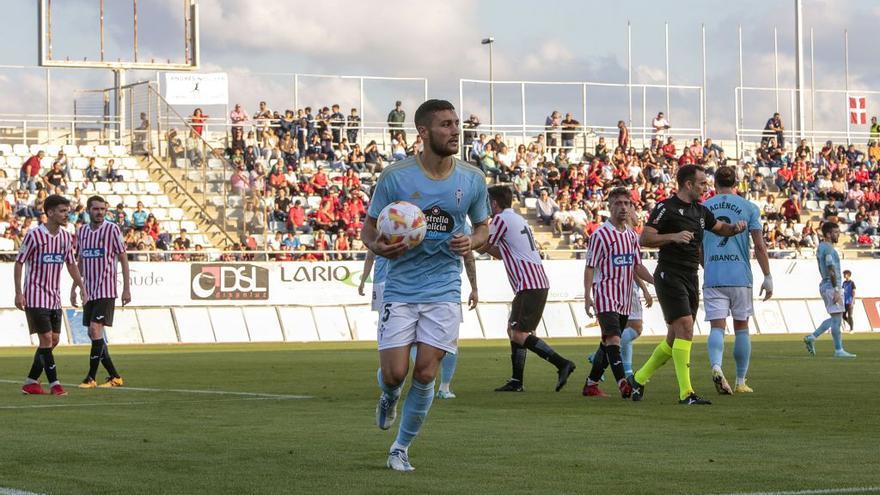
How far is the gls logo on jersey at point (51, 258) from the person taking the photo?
676 inches

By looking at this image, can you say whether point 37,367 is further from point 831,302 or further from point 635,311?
point 831,302

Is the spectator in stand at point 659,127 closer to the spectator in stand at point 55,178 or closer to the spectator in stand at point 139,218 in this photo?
the spectator in stand at point 139,218

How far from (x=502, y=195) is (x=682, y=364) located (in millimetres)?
3039

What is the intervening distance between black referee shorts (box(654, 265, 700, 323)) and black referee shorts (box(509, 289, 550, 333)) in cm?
230

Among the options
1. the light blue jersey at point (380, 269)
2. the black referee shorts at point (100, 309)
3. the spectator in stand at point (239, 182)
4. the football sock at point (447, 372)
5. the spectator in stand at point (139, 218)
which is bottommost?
the football sock at point (447, 372)

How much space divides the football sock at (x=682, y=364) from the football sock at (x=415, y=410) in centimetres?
557

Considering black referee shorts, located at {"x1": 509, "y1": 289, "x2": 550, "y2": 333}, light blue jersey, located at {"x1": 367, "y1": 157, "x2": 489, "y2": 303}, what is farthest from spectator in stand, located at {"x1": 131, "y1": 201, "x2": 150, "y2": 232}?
light blue jersey, located at {"x1": 367, "y1": 157, "x2": 489, "y2": 303}

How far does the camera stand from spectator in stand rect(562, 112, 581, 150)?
51.4 metres

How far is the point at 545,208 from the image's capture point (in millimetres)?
43281

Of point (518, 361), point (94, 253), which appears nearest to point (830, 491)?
point (518, 361)

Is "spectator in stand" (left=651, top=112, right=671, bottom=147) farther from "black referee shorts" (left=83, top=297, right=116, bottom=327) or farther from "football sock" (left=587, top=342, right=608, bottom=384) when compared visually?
"football sock" (left=587, top=342, right=608, bottom=384)

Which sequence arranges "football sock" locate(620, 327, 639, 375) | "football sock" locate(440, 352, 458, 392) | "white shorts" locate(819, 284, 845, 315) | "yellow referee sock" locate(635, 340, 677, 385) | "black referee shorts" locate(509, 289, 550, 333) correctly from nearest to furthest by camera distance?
1. "yellow referee sock" locate(635, 340, 677, 385)
2. "football sock" locate(440, 352, 458, 392)
3. "black referee shorts" locate(509, 289, 550, 333)
4. "football sock" locate(620, 327, 639, 375)
5. "white shorts" locate(819, 284, 845, 315)

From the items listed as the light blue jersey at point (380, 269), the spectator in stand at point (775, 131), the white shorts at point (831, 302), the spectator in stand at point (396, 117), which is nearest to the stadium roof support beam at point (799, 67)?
the spectator in stand at point (775, 131)

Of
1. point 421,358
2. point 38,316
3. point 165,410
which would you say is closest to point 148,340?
point 38,316
